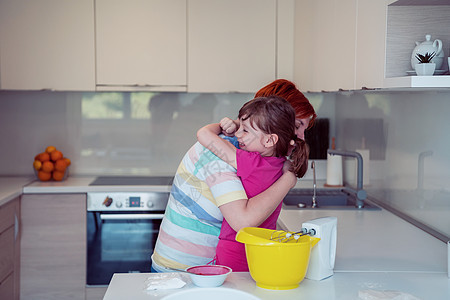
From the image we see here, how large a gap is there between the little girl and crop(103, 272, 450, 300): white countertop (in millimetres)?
119

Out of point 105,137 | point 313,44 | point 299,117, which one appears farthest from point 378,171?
point 105,137

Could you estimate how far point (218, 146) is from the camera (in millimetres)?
1589

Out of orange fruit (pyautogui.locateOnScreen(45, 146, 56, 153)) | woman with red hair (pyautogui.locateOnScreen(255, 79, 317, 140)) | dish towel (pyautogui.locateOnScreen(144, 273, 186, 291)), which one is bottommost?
dish towel (pyautogui.locateOnScreen(144, 273, 186, 291))

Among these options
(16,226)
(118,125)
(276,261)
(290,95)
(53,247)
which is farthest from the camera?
(118,125)

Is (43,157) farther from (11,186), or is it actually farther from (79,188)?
Result: (79,188)

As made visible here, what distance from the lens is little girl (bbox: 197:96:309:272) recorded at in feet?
5.10

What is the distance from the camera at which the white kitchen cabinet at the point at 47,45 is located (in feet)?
10.7

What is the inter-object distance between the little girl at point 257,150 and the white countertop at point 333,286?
119 mm

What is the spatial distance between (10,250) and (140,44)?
1.41m

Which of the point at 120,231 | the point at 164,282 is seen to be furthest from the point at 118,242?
the point at 164,282

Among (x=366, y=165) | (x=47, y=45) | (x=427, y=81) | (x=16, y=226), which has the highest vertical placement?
(x=47, y=45)

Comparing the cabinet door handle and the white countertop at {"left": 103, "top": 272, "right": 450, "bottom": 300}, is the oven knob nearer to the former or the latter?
the cabinet door handle

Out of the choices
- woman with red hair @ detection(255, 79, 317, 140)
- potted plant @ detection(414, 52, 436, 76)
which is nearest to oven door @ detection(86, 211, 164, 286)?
woman with red hair @ detection(255, 79, 317, 140)

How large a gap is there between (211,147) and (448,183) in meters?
1.07
